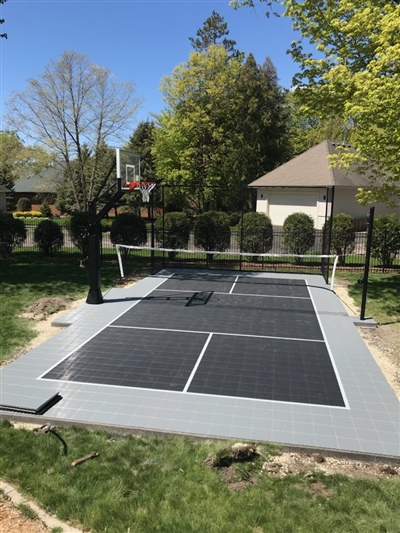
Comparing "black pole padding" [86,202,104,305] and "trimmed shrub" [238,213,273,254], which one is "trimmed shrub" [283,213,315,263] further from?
"black pole padding" [86,202,104,305]

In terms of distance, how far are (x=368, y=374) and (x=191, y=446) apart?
3.62 metres

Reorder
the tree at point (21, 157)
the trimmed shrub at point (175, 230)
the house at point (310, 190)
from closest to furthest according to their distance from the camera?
the trimmed shrub at point (175, 230)
the house at point (310, 190)
the tree at point (21, 157)

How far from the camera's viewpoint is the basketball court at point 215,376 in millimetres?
5391

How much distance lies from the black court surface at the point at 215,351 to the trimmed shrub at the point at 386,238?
245 inches

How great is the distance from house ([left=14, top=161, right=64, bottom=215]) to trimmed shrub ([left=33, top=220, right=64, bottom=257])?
1564cm

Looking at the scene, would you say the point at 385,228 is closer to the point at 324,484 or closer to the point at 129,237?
the point at 129,237

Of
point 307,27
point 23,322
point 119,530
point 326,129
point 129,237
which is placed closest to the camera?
point 119,530

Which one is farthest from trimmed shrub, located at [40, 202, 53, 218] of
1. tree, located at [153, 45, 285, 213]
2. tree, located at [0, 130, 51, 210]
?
tree, located at [153, 45, 285, 213]

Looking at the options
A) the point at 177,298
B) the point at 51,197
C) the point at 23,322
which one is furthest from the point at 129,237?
the point at 51,197

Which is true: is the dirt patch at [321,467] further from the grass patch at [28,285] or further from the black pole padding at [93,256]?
the black pole padding at [93,256]

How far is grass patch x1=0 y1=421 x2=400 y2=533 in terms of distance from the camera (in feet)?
12.0

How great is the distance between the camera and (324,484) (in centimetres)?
→ 425

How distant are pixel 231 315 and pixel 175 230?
28.2 feet

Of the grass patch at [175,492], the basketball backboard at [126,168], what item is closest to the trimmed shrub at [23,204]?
the basketball backboard at [126,168]
